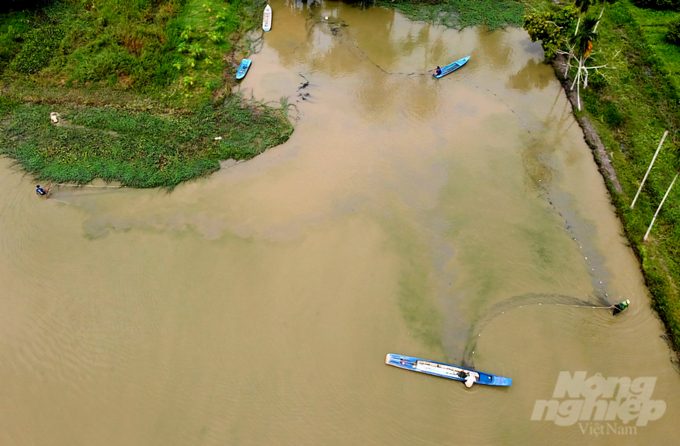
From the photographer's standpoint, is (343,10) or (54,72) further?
(343,10)

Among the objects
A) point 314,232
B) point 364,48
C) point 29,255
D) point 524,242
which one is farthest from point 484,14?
point 29,255

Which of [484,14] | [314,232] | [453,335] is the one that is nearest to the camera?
[453,335]

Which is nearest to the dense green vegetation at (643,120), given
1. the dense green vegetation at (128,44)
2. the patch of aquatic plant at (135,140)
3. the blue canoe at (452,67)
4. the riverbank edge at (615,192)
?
the riverbank edge at (615,192)

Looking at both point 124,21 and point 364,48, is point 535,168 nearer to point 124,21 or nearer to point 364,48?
Answer: point 364,48

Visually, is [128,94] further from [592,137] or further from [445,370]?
[592,137]

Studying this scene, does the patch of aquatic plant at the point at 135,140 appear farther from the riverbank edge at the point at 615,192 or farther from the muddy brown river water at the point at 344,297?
the riverbank edge at the point at 615,192

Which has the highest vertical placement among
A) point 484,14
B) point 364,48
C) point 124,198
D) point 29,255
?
point 484,14
